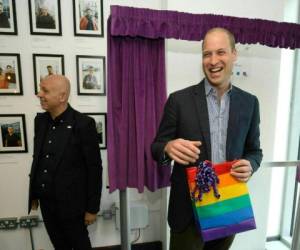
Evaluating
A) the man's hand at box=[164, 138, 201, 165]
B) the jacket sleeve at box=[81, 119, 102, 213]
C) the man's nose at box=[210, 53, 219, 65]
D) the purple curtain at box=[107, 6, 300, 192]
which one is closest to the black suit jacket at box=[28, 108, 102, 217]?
the jacket sleeve at box=[81, 119, 102, 213]

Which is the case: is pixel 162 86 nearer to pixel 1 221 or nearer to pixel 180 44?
pixel 180 44

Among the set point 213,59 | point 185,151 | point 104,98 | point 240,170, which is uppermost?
point 213,59

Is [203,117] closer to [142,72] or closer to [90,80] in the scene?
[142,72]

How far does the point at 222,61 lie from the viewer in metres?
1.03

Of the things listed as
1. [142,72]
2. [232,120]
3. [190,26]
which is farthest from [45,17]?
[232,120]

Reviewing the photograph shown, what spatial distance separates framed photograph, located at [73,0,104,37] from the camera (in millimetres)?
1850

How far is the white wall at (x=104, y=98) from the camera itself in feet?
6.05

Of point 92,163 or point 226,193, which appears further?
point 92,163

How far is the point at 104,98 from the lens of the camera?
1.98 meters

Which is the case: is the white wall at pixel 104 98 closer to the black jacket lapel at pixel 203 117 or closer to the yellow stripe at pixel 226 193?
the black jacket lapel at pixel 203 117

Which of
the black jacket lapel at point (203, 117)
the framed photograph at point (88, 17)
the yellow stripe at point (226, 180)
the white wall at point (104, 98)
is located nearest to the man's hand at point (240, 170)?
the yellow stripe at point (226, 180)

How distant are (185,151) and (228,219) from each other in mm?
399

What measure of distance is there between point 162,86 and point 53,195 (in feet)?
3.21

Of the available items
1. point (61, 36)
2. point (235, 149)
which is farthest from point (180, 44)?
point (235, 149)
